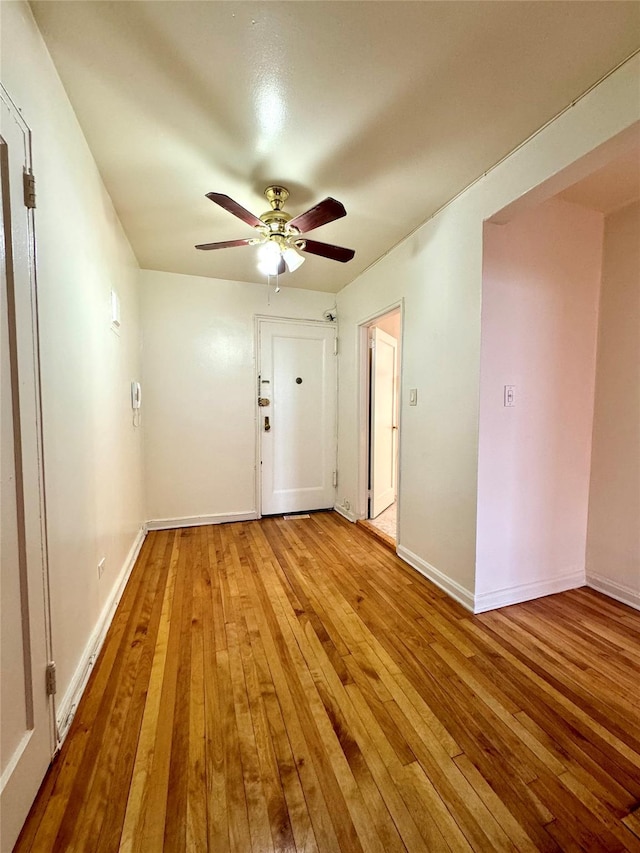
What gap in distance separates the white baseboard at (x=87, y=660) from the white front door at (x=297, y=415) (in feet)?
5.33

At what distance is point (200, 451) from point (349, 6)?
2983 millimetres

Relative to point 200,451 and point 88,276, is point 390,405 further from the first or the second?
point 88,276

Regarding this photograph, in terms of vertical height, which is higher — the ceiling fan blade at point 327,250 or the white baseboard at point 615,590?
the ceiling fan blade at point 327,250

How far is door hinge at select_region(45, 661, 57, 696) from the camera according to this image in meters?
1.07

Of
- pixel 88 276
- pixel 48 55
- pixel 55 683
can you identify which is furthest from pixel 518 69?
pixel 55 683

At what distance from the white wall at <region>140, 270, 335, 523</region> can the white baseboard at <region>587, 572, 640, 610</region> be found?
2.78m

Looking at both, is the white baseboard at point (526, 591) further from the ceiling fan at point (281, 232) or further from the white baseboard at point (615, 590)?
the ceiling fan at point (281, 232)

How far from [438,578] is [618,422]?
1475 millimetres

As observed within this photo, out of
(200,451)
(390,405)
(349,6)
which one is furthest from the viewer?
(390,405)

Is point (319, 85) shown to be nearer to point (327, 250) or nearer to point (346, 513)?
point (327, 250)

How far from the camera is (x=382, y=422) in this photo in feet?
11.9

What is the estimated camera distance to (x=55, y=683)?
1.11 m

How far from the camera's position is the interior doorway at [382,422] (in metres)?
3.37

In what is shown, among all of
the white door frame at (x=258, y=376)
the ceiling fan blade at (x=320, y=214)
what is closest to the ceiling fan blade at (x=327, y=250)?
the ceiling fan blade at (x=320, y=214)
